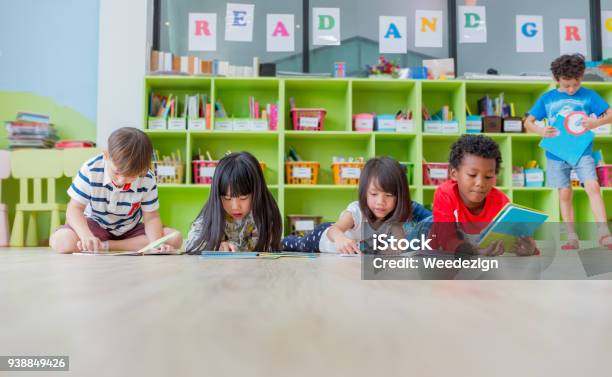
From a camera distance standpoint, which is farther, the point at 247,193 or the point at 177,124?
the point at 177,124

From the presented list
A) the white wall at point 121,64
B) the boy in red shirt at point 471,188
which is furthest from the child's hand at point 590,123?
the white wall at point 121,64

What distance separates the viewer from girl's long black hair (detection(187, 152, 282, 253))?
161 centimetres

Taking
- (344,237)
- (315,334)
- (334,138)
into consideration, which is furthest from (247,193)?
(334,138)

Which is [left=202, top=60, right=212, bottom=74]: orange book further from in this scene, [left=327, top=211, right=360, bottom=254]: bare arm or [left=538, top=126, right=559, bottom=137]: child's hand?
[left=538, top=126, right=559, bottom=137]: child's hand

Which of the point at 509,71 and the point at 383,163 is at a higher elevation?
the point at 509,71

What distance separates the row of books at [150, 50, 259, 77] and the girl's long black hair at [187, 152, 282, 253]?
1.80m

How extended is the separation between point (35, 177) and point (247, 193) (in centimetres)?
194

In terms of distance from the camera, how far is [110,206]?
175 cm

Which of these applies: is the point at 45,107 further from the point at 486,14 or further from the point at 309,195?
the point at 486,14

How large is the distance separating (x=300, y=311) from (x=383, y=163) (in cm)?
189

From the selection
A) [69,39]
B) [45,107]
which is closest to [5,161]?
[45,107]

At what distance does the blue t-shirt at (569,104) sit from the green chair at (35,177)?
268cm

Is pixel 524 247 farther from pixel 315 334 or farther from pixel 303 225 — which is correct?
pixel 303 225

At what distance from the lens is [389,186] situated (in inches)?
74.4
